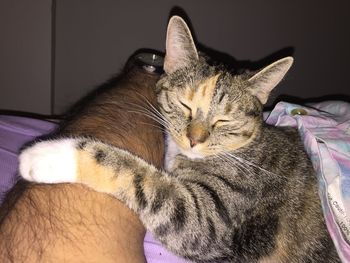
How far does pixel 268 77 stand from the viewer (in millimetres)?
1156

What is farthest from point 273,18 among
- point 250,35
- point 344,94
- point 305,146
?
point 305,146

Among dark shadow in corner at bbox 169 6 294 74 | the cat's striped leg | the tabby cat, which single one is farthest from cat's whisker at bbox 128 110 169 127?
dark shadow in corner at bbox 169 6 294 74

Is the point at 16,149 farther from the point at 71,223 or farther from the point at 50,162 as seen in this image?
the point at 71,223

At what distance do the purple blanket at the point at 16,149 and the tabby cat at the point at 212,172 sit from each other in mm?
151

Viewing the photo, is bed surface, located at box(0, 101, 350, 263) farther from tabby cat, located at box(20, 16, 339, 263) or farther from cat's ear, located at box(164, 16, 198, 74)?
cat's ear, located at box(164, 16, 198, 74)

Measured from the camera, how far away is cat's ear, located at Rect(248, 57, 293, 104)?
1123 mm

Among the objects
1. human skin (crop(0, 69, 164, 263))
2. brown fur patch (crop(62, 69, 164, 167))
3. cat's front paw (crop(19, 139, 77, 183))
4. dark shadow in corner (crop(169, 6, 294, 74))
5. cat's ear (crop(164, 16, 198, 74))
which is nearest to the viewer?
human skin (crop(0, 69, 164, 263))

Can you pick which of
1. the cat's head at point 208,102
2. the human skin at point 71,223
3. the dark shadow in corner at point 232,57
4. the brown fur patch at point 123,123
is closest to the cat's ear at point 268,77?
the cat's head at point 208,102

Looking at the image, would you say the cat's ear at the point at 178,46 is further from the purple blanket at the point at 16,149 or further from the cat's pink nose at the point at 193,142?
the purple blanket at the point at 16,149

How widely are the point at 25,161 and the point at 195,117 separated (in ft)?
1.79

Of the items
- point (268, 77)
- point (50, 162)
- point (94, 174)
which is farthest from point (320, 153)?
point (50, 162)

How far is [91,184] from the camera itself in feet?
2.86

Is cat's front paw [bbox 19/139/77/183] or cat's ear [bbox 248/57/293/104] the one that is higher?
cat's ear [bbox 248/57/293/104]

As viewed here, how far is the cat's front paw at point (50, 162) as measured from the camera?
33.5 inches
